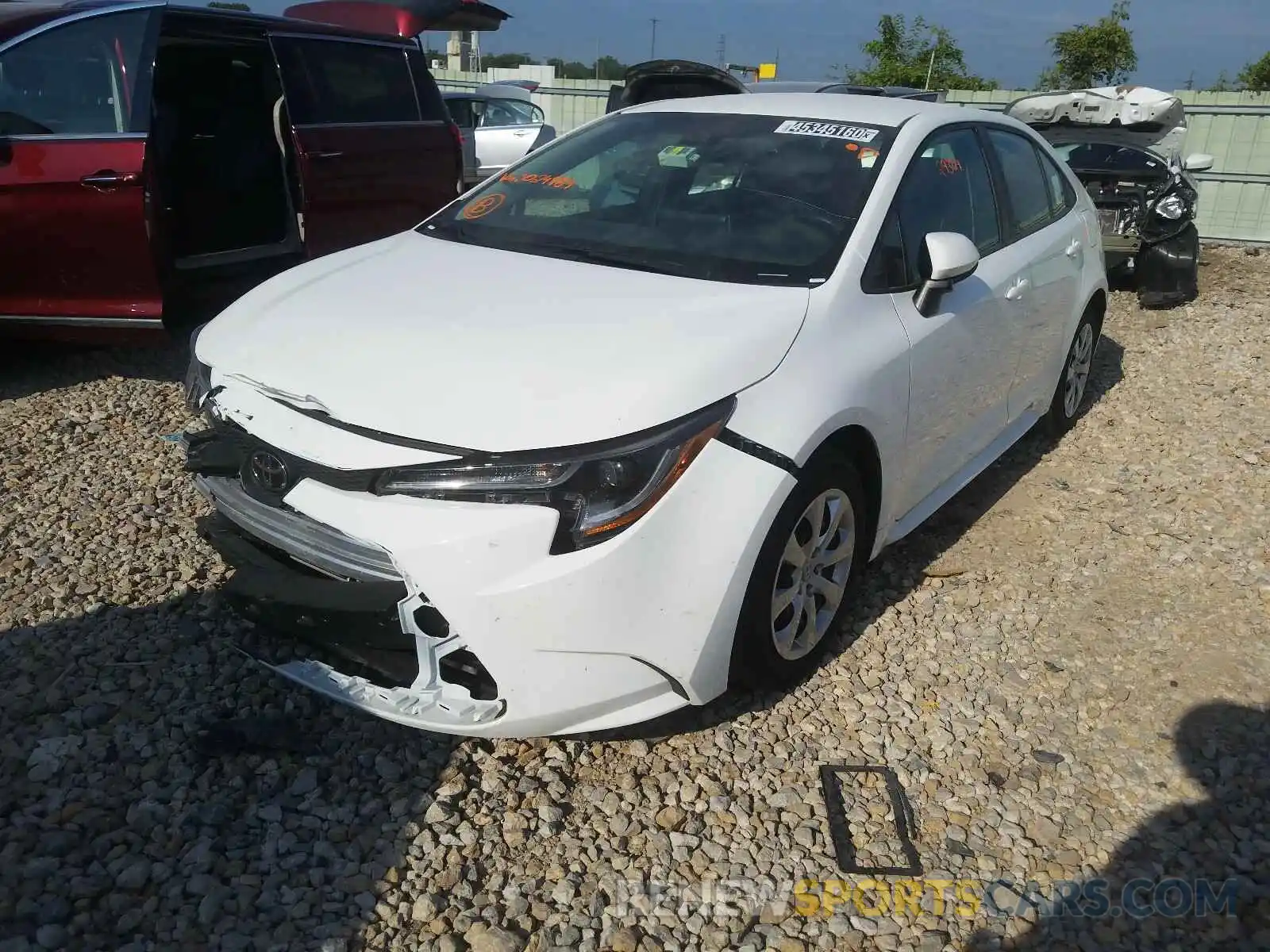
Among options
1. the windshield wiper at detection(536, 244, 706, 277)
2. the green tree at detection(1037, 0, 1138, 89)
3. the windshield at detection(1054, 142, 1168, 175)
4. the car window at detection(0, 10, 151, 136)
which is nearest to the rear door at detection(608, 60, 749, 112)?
the windshield at detection(1054, 142, 1168, 175)

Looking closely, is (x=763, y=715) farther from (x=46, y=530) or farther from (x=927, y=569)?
(x=46, y=530)

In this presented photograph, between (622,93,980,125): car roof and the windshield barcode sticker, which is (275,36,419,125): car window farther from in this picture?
the windshield barcode sticker

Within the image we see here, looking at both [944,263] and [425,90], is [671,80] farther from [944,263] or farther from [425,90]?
[944,263]

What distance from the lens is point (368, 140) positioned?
591cm

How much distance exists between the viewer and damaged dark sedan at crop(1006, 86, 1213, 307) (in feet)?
26.9

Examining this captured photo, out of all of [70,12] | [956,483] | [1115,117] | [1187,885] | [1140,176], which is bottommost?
[1187,885]

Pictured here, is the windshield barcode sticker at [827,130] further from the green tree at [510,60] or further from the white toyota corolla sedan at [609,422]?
the green tree at [510,60]

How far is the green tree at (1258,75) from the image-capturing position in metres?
32.9

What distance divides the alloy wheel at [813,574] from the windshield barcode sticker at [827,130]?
1328 mm

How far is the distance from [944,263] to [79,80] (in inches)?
165

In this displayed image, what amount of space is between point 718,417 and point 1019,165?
8.84 feet

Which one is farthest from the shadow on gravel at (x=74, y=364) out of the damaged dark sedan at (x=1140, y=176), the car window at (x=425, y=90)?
the damaged dark sedan at (x=1140, y=176)

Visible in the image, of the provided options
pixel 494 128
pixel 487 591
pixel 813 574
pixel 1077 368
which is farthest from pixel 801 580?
pixel 494 128

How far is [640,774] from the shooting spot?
2.67 m
